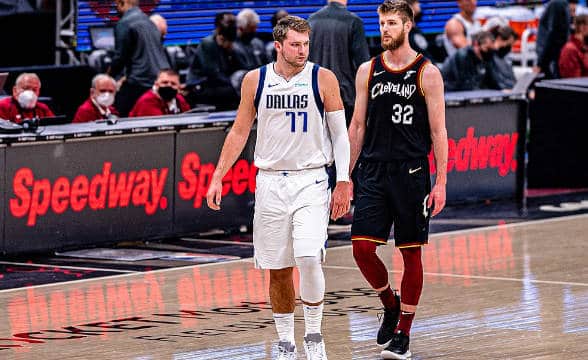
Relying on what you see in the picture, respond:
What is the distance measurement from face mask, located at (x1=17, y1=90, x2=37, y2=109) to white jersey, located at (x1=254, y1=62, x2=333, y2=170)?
6.55m

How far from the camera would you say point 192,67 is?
19219 millimetres

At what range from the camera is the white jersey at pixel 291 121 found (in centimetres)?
907

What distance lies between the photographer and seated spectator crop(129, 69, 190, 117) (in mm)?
16266

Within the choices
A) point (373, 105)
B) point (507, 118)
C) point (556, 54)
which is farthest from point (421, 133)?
point (556, 54)

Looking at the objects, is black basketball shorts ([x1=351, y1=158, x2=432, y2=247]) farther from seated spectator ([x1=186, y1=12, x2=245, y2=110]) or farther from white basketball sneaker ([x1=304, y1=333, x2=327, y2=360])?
seated spectator ([x1=186, y1=12, x2=245, y2=110])

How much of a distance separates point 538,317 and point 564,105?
770cm

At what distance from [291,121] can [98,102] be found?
7322 mm

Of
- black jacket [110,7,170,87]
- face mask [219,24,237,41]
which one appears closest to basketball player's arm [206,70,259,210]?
black jacket [110,7,170,87]

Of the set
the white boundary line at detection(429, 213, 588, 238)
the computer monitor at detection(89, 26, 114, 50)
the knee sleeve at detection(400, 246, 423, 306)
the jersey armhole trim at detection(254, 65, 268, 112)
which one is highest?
the jersey armhole trim at detection(254, 65, 268, 112)

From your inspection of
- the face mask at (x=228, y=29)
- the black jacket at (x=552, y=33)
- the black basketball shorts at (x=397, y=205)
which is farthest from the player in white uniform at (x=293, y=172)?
the black jacket at (x=552, y=33)

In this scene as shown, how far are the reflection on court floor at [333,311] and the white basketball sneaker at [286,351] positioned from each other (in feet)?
1.17

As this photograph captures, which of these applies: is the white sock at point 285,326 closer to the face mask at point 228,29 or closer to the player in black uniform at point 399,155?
the player in black uniform at point 399,155

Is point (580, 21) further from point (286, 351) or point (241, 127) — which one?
point (286, 351)

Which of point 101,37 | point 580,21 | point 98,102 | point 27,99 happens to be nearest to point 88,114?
point 98,102
